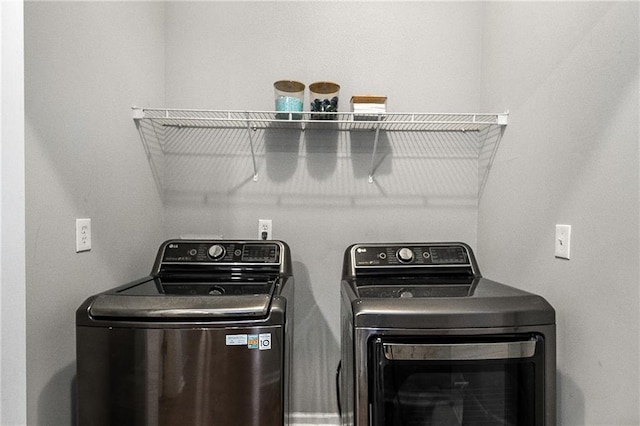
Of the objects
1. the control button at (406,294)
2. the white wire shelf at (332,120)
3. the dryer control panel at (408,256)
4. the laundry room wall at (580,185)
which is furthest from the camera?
the white wire shelf at (332,120)

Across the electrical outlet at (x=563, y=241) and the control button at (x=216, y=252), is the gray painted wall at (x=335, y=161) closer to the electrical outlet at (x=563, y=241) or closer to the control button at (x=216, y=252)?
the electrical outlet at (x=563, y=241)

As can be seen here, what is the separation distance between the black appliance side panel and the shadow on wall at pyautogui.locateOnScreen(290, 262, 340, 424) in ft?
2.51

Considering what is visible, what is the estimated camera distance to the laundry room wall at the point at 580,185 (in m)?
0.95

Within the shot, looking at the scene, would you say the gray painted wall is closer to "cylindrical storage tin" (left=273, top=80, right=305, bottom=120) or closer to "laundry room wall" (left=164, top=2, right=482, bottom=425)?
"laundry room wall" (left=164, top=2, right=482, bottom=425)

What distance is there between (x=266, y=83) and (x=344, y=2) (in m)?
0.55

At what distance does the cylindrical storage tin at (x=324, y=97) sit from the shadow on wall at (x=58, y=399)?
1.28 metres

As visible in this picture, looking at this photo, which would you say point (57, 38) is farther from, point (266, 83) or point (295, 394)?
point (295, 394)

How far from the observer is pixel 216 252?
151 cm

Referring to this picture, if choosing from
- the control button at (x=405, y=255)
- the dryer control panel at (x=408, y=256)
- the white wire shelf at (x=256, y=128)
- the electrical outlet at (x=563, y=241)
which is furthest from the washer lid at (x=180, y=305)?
the electrical outlet at (x=563, y=241)

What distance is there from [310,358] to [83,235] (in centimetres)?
113

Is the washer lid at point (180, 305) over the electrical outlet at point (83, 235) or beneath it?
beneath

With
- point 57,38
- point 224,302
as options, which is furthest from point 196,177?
point 224,302

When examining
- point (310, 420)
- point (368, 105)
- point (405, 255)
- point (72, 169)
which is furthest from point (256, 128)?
point (310, 420)

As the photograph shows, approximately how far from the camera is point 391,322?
1013 millimetres
